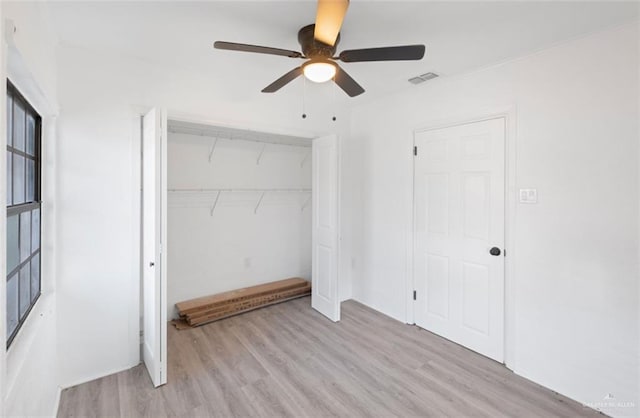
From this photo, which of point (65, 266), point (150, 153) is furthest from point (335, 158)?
point (65, 266)

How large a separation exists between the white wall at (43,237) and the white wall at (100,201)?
4.5 inches

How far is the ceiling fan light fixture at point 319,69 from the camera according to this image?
194 centimetres

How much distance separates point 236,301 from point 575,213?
3.33m

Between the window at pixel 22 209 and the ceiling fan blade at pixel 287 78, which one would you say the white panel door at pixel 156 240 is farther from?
the ceiling fan blade at pixel 287 78

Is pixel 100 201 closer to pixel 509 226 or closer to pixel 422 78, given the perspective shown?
pixel 422 78

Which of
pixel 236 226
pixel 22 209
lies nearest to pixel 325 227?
→ pixel 236 226

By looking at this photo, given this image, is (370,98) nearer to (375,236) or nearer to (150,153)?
(375,236)

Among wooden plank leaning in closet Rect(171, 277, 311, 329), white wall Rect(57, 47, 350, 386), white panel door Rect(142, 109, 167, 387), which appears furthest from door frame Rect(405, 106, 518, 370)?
white wall Rect(57, 47, 350, 386)

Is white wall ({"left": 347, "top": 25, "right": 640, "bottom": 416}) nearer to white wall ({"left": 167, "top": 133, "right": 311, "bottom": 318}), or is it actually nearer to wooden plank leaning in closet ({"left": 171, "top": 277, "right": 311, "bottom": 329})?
white wall ({"left": 167, "top": 133, "right": 311, "bottom": 318})

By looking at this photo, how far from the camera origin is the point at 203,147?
3668 millimetres

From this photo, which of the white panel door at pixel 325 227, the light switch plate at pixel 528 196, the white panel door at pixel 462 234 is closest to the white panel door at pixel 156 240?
the white panel door at pixel 325 227

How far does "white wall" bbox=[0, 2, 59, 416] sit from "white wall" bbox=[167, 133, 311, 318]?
1285mm

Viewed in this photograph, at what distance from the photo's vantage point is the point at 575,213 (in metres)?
2.25

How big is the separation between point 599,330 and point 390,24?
252cm
